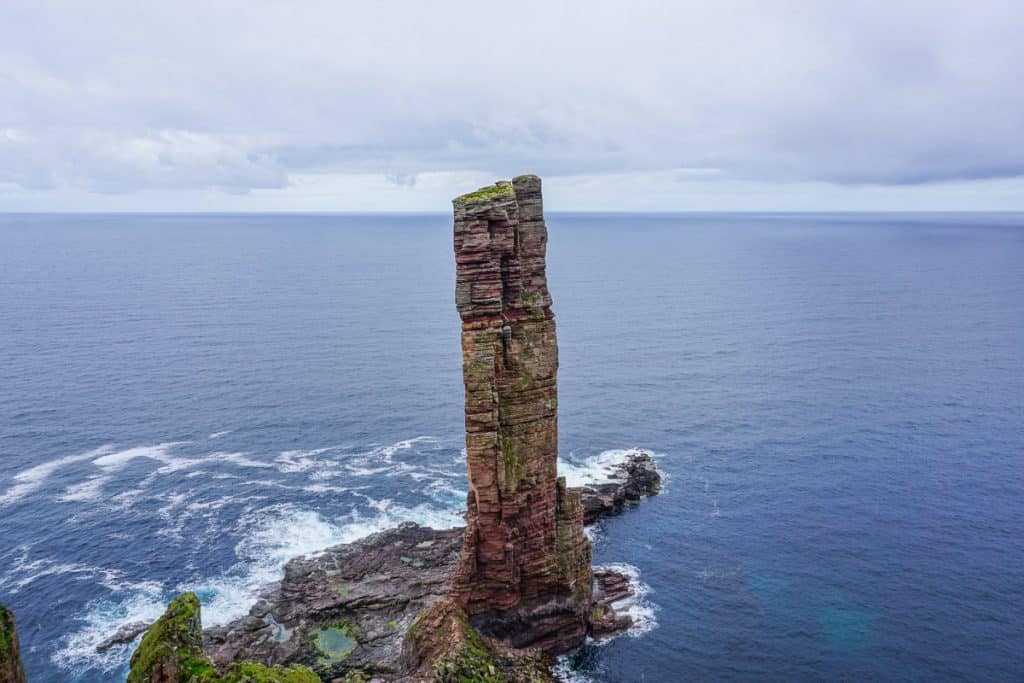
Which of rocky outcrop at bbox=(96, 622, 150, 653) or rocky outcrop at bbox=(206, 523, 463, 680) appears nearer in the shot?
rocky outcrop at bbox=(206, 523, 463, 680)

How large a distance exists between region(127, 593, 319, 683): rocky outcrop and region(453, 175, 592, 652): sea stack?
22.1 metres

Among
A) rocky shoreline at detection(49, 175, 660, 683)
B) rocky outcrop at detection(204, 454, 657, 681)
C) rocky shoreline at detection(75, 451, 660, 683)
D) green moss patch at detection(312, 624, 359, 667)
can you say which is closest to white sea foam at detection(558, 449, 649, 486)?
rocky shoreline at detection(75, 451, 660, 683)

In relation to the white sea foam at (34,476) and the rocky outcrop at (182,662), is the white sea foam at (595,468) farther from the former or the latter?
the white sea foam at (34,476)

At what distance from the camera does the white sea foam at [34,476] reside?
99062 millimetres

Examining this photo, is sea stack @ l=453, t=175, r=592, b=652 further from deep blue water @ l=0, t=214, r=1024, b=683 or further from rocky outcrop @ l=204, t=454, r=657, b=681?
deep blue water @ l=0, t=214, r=1024, b=683

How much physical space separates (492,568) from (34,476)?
7084cm

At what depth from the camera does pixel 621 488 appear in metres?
104

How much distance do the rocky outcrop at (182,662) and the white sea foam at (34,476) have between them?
61.3 meters

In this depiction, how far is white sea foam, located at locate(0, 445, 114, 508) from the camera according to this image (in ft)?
325

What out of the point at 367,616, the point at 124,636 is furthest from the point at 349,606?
the point at 124,636

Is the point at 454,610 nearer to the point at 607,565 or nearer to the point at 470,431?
the point at 470,431

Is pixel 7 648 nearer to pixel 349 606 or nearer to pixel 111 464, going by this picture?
pixel 349 606

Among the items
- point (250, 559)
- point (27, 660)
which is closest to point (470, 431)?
point (250, 559)

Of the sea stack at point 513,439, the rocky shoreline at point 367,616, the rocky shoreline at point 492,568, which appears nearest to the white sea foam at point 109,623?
the rocky shoreline at point 367,616
